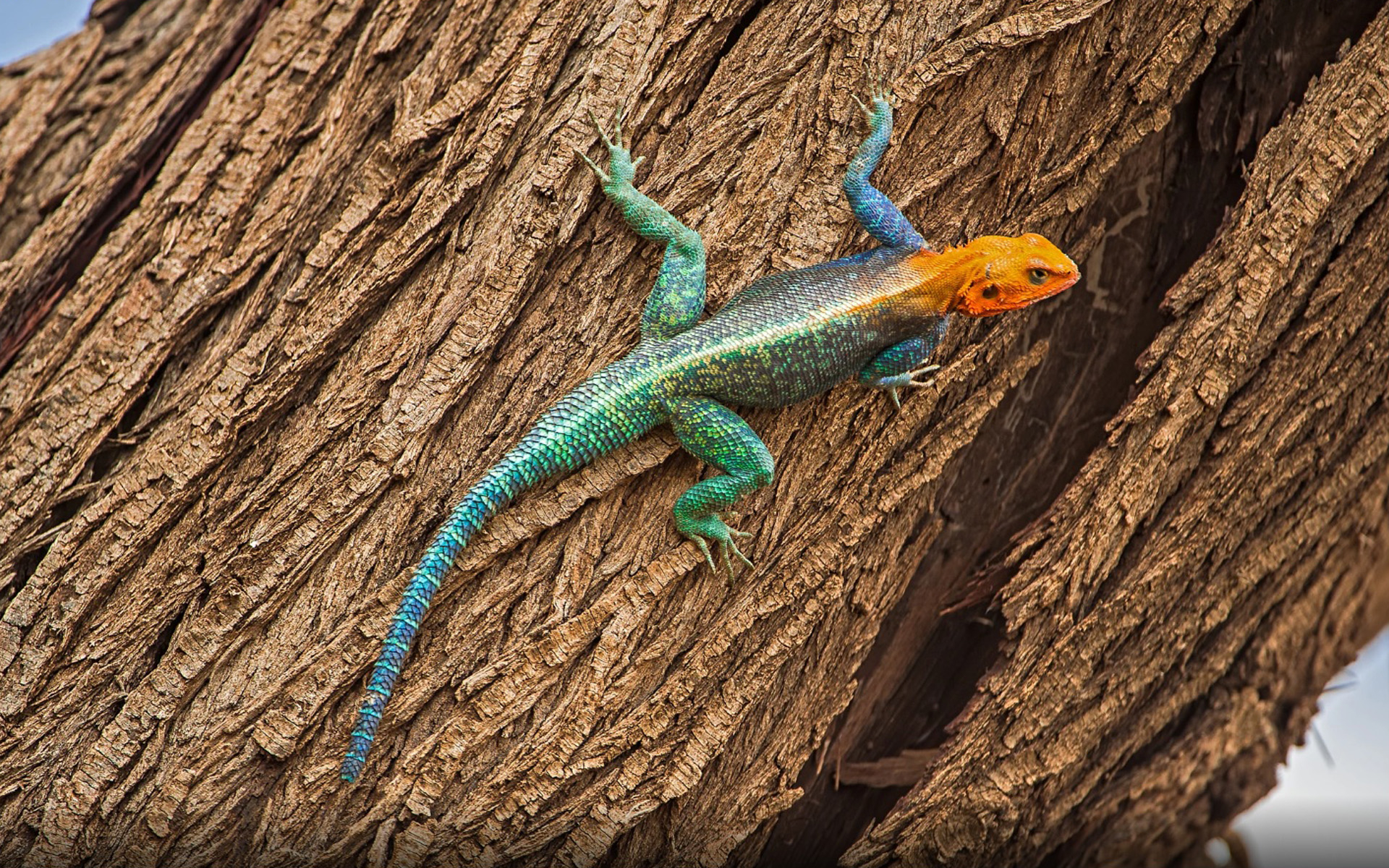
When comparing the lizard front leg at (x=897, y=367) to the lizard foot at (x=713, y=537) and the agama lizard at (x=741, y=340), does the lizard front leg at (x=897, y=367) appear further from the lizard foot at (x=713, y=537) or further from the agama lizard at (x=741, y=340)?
the lizard foot at (x=713, y=537)

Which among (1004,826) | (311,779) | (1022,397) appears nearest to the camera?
(311,779)

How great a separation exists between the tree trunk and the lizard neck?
259 millimetres

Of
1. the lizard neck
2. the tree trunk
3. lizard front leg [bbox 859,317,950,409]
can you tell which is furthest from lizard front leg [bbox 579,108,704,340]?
the lizard neck

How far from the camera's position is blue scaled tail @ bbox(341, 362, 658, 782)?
383 cm

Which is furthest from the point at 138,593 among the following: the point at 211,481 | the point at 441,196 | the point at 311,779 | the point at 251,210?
the point at 441,196

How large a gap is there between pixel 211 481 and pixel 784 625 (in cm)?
271

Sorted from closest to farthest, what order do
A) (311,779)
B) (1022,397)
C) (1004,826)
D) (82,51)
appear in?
(311,779), (1004,826), (1022,397), (82,51)

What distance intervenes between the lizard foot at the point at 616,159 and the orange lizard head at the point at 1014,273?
1.57 meters

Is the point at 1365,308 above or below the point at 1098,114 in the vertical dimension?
below

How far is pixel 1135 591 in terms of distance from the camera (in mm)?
4211

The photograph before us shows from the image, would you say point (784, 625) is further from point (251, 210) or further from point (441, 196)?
point (251, 210)

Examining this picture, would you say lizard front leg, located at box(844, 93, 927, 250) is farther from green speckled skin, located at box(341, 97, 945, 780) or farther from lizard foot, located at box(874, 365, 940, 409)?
lizard foot, located at box(874, 365, 940, 409)

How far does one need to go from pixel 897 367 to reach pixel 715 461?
0.95 meters

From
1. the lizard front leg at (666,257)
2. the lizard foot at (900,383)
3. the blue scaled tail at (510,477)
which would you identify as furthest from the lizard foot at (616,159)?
the lizard foot at (900,383)
